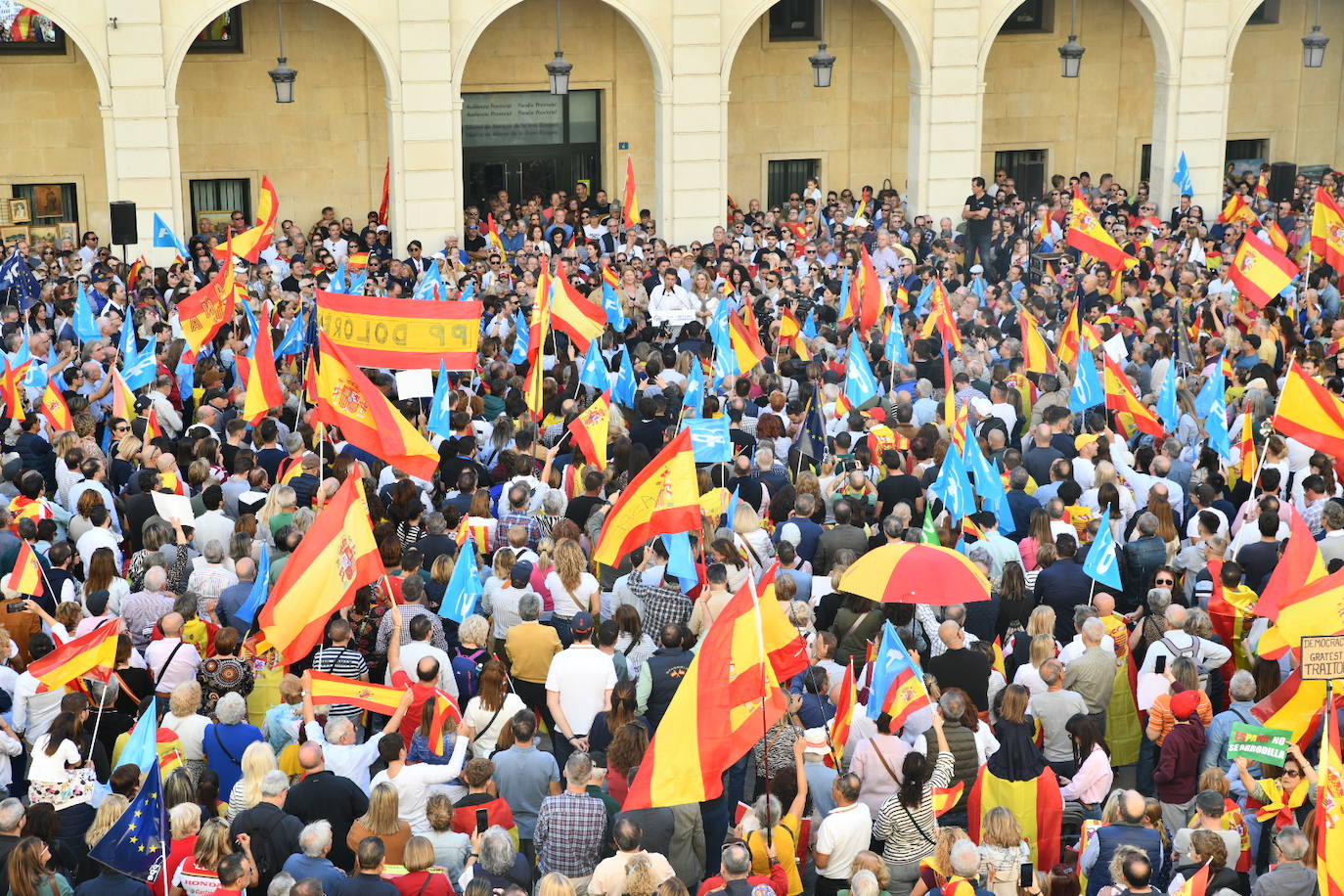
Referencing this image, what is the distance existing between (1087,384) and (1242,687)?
19.1 ft

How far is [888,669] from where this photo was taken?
9977 mm

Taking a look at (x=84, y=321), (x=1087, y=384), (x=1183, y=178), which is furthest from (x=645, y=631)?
(x=1183, y=178)

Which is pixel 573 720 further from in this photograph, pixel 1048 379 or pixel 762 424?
pixel 1048 379

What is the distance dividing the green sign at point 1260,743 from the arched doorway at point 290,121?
23443 mm

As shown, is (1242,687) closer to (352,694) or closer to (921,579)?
(921,579)

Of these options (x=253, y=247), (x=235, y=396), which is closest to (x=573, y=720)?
(x=235, y=396)

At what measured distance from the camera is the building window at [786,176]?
33.6m

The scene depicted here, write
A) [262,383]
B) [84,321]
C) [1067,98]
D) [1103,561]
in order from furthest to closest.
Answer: [1067,98] < [84,321] < [262,383] < [1103,561]

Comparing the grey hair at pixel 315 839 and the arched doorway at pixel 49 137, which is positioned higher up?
the arched doorway at pixel 49 137

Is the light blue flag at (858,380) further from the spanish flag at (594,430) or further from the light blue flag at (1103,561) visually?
the light blue flag at (1103,561)

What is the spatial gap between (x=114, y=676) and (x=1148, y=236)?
19.1m

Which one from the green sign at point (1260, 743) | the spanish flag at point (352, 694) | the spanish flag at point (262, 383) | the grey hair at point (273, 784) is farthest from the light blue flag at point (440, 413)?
the green sign at point (1260, 743)

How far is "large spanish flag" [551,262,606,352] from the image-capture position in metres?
17.5

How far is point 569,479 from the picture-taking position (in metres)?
14.1
